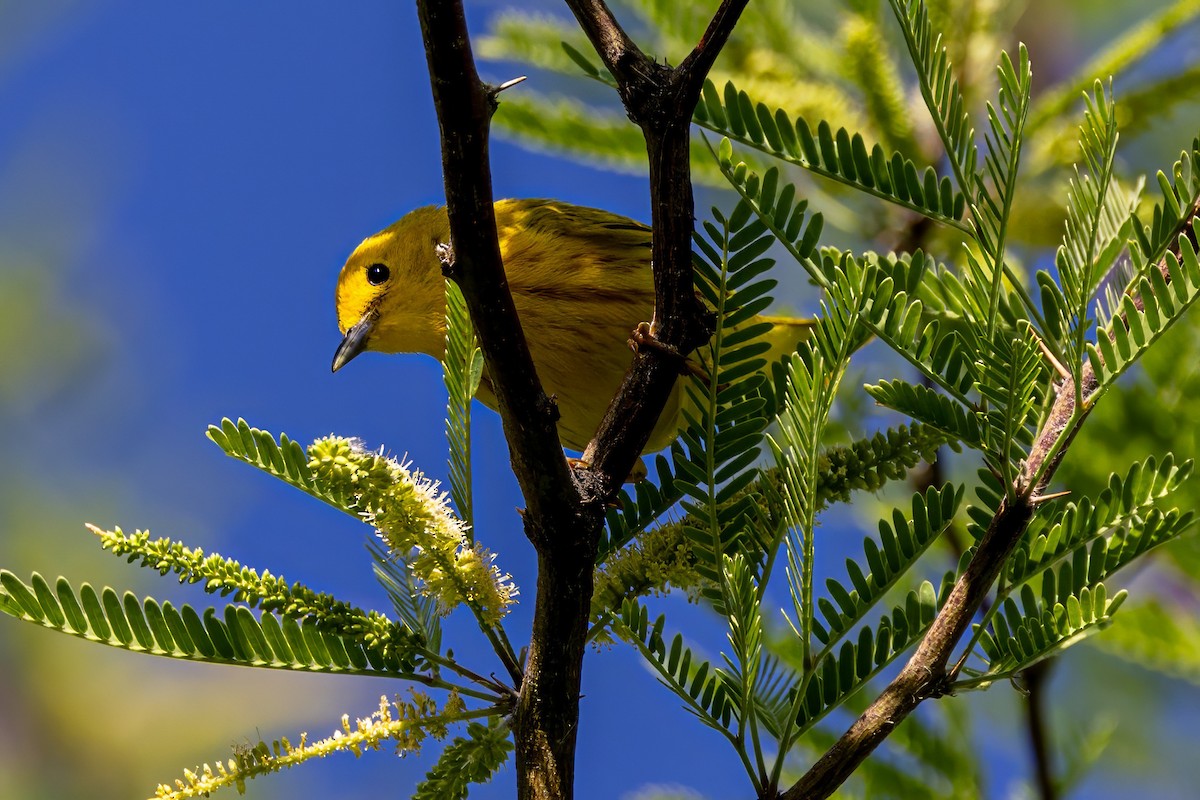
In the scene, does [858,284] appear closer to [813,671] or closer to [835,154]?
[835,154]

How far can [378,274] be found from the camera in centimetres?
411

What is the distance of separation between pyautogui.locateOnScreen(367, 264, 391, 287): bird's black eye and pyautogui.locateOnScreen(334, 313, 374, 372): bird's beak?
129 mm

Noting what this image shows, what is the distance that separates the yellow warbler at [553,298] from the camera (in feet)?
11.7

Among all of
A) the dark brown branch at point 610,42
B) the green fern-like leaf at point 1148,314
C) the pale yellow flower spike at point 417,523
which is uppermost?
the dark brown branch at point 610,42

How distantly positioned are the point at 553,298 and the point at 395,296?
0.71 meters

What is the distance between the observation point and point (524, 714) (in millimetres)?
1844

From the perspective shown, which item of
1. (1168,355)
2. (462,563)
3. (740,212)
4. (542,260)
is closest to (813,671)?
(462,563)

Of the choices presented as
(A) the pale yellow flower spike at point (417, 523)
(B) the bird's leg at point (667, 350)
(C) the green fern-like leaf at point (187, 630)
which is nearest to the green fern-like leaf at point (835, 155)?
(B) the bird's leg at point (667, 350)

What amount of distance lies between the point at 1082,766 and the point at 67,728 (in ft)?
9.09

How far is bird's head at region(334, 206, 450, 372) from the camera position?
3998 millimetres

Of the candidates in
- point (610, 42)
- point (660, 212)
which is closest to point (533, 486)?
point (660, 212)

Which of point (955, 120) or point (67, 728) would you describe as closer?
point (955, 120)

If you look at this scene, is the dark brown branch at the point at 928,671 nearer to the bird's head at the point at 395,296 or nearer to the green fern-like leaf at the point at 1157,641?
the green fern-like leaf at the point at 1157,641

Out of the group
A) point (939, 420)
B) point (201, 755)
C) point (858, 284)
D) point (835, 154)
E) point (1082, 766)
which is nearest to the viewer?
point (858, 284)
